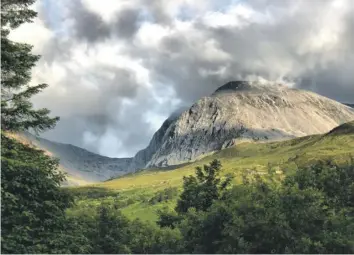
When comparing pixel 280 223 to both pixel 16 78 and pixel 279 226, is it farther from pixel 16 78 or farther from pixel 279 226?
pixel 16 78

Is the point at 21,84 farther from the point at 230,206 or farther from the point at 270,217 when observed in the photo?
the point at 230,206

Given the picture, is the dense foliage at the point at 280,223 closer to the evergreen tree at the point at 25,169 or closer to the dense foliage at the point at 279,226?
the dense foliage at the point at 279,226

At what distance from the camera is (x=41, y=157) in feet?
100

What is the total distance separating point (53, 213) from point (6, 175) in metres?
4.09

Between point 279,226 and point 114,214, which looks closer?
point 279,226

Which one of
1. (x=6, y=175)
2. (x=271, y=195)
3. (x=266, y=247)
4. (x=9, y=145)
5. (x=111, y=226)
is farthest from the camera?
(x=111, y=226)

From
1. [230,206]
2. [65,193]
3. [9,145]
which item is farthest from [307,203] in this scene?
[9,145]

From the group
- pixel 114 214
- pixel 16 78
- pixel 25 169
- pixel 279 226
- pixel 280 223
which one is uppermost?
pixel 16 78

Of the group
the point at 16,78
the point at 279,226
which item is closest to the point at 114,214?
the point at 279,226

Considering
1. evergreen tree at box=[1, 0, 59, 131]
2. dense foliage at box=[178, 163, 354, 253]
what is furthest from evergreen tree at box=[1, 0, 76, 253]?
dense foliage at box=[178, 163, 354, 253]

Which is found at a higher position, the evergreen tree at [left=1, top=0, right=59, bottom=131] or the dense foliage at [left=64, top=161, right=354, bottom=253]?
the evergreen tree at [left=1, top=0, right=59, bottom=131]

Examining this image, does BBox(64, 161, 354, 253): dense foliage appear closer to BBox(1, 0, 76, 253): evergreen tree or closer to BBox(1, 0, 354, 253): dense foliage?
BBox(1, 0, 354, 253): dense foliage

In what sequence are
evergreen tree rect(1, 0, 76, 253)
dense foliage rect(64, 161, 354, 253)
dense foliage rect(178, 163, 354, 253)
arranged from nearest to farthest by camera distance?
evergreen tree rect(1, 0, 76, 253), dense foliage rect(178, 163, 354, 253), dense foliage rect(64, 161, 354, 253)

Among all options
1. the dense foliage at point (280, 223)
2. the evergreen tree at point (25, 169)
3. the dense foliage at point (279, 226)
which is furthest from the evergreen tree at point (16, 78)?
the dense foliage at point (279, 226)
